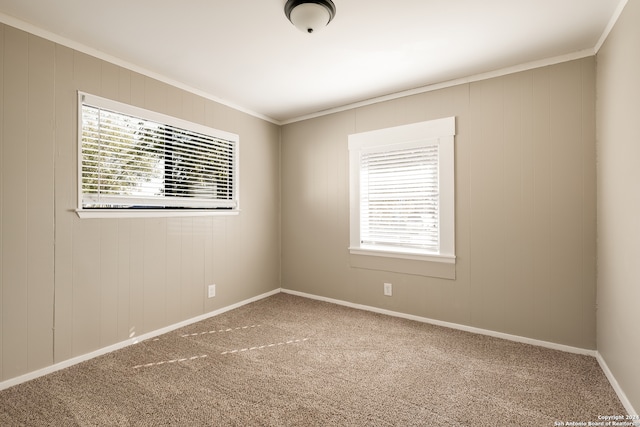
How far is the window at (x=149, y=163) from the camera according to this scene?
2.52m

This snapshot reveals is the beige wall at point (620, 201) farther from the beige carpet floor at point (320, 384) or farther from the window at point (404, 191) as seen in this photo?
the window at point (404, 191)

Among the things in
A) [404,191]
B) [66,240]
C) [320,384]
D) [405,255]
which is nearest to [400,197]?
[404,191]

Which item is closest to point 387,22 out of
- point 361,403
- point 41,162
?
point 361,403

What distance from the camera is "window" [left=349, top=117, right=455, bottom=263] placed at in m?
3.11

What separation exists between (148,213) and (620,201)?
354 centimetres

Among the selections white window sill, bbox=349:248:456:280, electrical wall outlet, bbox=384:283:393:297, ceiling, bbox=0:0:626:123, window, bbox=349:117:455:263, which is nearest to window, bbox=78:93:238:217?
ceiling, bbox=0:0:626:123

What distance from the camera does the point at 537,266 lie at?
2.67 meters

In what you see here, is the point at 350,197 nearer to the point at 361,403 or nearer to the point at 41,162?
the point at 361,403

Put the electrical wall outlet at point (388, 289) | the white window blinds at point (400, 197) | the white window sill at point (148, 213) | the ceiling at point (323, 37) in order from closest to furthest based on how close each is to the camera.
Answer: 1. the ceiling at point (323, 37)
2. the white window sill at point (148, 213)
3. the white window blinds at point (400, 197)
4. the electrical wall outlet at point (388, 289)

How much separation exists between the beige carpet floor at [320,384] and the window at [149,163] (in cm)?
125

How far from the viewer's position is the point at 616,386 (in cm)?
201

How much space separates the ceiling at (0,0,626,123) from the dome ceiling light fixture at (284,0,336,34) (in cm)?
9

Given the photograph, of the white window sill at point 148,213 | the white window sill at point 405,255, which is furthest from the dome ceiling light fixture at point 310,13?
the white window sill at point 405,255

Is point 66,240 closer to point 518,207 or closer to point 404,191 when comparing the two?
point 404,191
